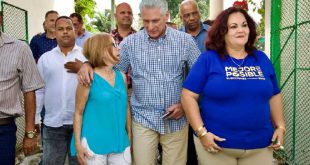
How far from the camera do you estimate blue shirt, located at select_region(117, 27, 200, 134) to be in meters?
3.43

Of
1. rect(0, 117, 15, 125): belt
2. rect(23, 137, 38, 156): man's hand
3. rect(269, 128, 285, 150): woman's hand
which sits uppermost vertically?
A: rect(0, 117, 15, 125): belt

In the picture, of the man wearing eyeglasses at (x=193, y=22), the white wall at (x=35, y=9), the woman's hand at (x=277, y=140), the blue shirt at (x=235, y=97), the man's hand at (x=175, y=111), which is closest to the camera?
the blue shirt at (x=235, y=97)

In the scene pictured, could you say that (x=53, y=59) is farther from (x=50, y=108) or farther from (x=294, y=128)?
(x=294, y=128)

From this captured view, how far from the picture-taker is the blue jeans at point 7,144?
304 centimetres

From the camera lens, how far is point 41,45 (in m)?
5.66

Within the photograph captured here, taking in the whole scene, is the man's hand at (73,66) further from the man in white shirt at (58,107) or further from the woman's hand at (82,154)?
the woman's hand at (82,154)

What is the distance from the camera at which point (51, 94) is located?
3971 mm

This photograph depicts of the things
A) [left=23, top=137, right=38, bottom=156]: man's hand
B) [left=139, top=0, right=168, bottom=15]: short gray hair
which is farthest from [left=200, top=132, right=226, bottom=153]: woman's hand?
[left=23, top=137, right=38, bottom=156]: man's hand

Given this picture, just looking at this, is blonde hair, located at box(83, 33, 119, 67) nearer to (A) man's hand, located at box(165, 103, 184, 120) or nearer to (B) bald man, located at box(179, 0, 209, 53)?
(A) man's hand, located at box(165, 103, 184, 120)

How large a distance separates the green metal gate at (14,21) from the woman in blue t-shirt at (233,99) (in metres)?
4.31

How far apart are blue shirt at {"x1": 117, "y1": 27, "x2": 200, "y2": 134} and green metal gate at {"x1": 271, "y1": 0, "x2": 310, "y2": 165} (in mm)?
1898

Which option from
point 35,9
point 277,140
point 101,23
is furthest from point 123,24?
point 101,23

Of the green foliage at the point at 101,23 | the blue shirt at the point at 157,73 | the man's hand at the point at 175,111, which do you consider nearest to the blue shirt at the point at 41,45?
the blue shirt at the point at 157,73

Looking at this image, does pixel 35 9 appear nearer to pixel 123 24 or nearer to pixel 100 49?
pixel 123 24
